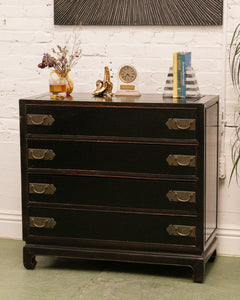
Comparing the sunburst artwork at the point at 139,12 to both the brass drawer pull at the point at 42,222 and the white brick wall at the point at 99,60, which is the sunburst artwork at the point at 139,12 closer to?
the white brick wall at the point at 99,60

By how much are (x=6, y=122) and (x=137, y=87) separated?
0.99m

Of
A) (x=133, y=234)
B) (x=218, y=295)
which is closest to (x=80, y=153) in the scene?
(x=133, y=234)

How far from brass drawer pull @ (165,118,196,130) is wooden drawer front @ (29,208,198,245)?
1.58 feet

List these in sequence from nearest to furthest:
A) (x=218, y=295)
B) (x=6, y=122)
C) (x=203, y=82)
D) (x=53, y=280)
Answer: (x=218, y=295) < (x=53, y=280) < (x=203, y=82) < (x=6, y=122)

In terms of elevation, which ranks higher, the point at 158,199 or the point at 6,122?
the point at 6,122

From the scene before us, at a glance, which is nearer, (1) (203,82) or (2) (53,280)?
(2) (53,280)

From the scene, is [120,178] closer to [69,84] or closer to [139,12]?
[69,84]

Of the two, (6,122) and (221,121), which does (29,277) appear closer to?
(6,122)

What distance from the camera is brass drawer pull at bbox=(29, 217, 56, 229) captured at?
356 cm

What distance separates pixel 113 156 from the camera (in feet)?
11.3

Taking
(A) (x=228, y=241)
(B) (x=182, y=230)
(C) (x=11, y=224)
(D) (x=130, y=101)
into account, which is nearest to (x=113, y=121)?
(D) (x=130, y=101)

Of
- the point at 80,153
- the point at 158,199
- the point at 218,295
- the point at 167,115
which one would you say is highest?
the point at 167,115

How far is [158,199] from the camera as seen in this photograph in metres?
3.41

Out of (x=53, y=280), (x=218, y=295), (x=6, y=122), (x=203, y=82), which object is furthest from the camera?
(x=6, y=122)
